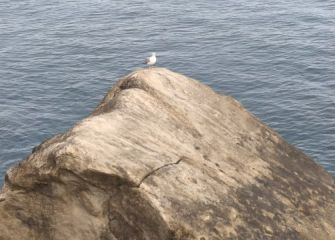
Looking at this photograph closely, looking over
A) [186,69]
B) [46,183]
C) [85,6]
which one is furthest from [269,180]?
[85,6]

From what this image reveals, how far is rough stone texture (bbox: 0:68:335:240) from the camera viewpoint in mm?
15547

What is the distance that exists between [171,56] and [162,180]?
59.3 meters

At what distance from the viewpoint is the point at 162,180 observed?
626 inches

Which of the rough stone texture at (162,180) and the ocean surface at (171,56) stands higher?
the rough stone texture at (162,180)

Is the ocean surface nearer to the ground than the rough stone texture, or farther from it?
nearer to the ground

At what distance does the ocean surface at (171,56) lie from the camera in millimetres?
56188

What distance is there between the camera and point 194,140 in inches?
732

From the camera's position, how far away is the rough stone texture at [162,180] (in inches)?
612

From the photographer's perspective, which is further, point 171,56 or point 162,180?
point 171,56

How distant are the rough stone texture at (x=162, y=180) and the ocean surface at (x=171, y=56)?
2789 centimetres

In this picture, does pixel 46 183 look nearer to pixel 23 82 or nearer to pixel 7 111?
pixel 7 111

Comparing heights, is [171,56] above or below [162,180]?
below

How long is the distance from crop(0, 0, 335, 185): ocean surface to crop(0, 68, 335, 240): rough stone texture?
91.5ft

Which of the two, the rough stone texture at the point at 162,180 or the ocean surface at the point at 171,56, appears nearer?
the rough stone texture at the point at 162,180
